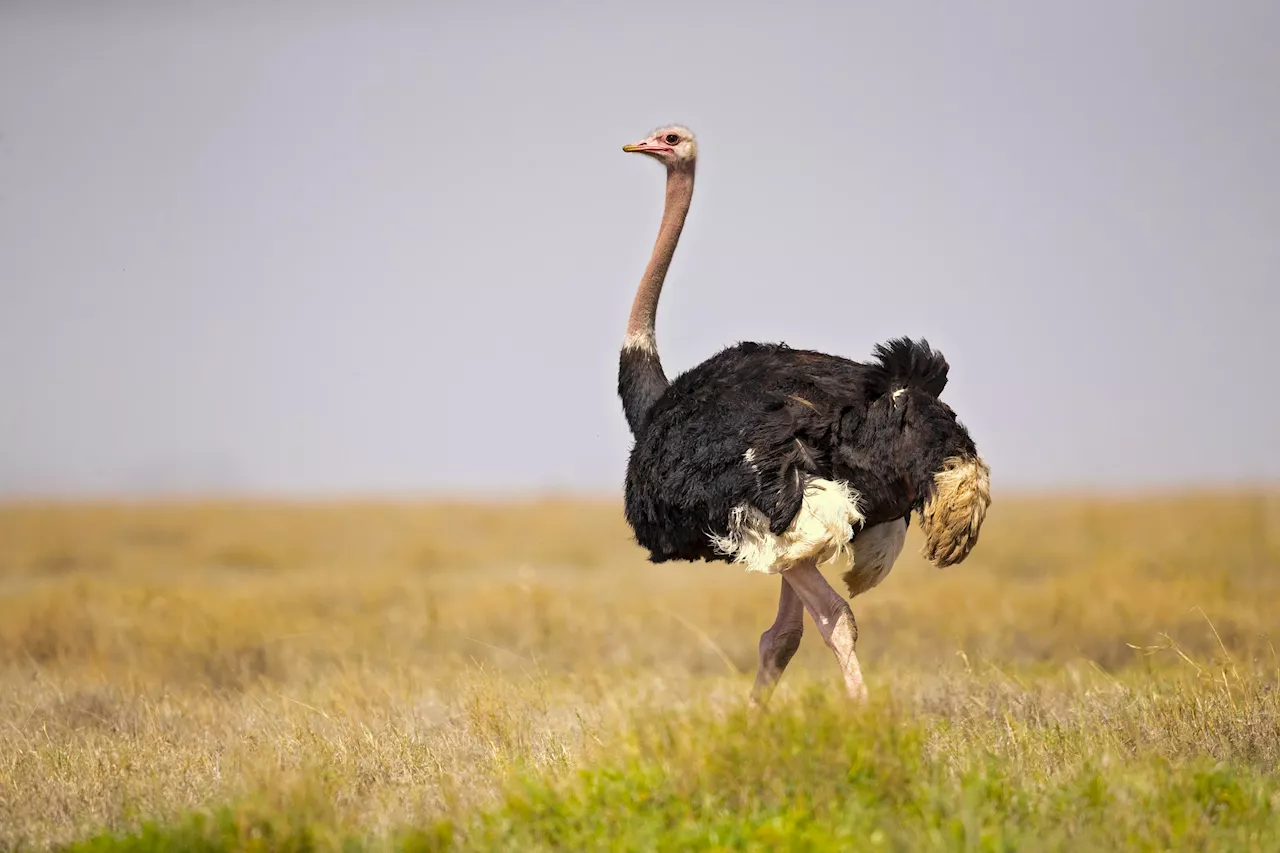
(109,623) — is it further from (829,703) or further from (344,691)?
(829,703)

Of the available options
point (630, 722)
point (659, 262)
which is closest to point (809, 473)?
point (630, 722)

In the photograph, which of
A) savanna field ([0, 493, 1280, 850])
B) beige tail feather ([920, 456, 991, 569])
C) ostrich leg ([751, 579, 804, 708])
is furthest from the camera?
ostrich leg ([751, 579, 804, 708])

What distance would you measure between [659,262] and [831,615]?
222cm

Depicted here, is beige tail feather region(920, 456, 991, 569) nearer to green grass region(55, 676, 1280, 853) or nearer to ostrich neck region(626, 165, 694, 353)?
green grass region(55, 676, 1280, 853)

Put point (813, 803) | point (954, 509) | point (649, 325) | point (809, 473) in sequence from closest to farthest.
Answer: point (813, 803)
point (954, 509)
point (809, 473)
point (649, 325)

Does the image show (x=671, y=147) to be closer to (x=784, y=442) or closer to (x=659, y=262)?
(x=659, y=262)

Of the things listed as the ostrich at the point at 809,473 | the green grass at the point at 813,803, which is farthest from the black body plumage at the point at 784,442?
the green grass at the point at 813,803

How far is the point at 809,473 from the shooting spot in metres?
5.69

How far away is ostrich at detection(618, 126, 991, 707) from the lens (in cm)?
561

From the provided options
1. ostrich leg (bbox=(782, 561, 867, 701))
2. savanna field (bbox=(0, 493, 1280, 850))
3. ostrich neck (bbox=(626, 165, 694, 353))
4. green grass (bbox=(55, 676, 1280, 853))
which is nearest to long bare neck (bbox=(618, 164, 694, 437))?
ostrich neck (bbox=(626, 165, 694, 353))

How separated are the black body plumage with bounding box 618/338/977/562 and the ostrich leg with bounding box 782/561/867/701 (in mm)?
361

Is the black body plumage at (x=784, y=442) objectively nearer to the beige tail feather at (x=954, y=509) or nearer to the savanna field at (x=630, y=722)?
the beige tail feather at (x=954, y=509)

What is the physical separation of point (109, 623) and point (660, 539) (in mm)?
7616

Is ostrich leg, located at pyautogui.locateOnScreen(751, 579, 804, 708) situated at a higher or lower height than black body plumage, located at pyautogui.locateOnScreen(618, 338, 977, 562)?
lower
